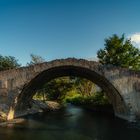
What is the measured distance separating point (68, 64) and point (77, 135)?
9290 mm

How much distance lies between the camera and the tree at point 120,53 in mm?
39531

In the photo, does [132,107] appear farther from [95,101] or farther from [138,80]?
[95,101]

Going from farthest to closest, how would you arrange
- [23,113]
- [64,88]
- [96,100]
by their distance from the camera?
1. [64,88]
2. [96,100]
3. [23,113]

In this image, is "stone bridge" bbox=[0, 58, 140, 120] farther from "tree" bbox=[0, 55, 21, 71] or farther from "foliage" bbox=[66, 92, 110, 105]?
"tree" bbox=[0, 55, 21, 71]

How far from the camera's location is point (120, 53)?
40125 mm

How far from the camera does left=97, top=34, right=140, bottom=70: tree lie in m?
39.5

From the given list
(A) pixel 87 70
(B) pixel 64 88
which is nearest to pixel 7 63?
(B) pixel 64 88

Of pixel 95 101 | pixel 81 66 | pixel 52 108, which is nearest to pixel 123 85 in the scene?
pixel 81 66

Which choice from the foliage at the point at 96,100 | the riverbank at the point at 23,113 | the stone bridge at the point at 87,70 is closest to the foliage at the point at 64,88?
the foliage at the point at 96,100

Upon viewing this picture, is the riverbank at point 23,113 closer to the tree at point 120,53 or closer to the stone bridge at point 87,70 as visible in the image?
the stone bridge at point 87,70

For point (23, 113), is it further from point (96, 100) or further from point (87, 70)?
point (96, 100)

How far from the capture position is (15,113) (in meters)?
32.3

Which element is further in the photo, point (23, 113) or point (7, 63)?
point (7, 63)

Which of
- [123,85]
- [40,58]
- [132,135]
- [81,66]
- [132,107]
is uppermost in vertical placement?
[40,58]
